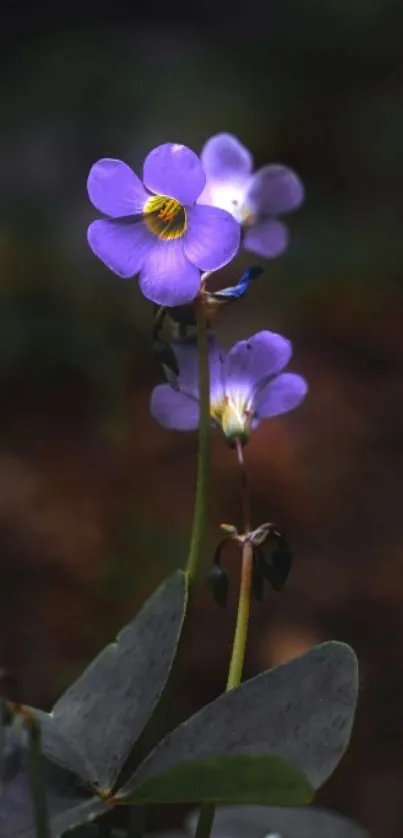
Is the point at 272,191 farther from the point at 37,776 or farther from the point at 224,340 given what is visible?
the point at 224,340

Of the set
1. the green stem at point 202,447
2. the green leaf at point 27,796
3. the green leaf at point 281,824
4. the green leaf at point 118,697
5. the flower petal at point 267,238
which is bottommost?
the green leaf at point 281,824

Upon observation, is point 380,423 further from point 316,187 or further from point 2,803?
point 2,803

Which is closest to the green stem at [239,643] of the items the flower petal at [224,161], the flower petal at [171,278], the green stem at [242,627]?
the green stem at [242,627]

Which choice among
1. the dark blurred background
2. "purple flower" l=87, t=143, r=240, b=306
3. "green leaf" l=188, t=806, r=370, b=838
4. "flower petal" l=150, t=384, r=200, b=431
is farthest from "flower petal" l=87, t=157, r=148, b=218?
"green leaf" l=188, t=806, r=370, b=838

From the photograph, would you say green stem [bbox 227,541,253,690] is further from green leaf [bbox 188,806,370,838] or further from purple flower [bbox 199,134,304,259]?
green leaf [bbox 188,806,370,838]

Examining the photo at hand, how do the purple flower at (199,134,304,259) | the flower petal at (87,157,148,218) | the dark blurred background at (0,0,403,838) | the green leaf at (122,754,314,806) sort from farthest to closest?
the dark blurred background at (0,0,403,838) → the purple flower at (199,134,304,259) → the flower petal at (87,157,148,218) → the green leaf at (122,754,314,806)

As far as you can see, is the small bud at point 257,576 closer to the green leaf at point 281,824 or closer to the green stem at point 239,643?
the green stem at point 239,643

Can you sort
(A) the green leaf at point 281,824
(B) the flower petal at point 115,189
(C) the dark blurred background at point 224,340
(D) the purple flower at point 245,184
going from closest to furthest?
(B) the flower petal at point 115,189 → (D) the purple flower at point 245,184 → (A) the green leaf at point 281,824 → (C) the dark blurred background at point 224,340
